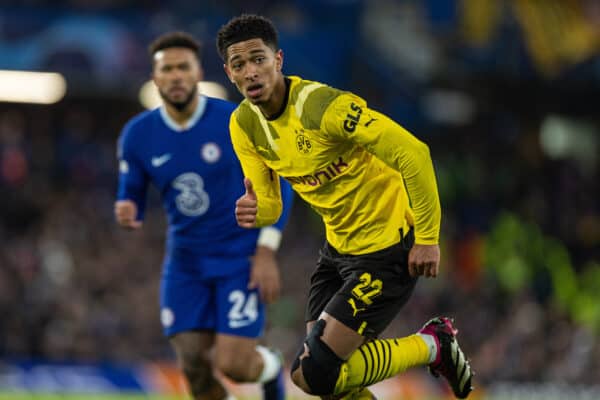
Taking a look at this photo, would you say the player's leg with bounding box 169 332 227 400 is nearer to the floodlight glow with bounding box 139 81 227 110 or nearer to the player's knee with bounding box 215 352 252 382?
the player's knee with bounding box 215 352 252 382

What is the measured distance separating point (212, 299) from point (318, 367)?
2.02 meters

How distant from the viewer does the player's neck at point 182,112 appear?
7883 mm

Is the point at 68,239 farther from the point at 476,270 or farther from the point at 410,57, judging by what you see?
the point at 410,57

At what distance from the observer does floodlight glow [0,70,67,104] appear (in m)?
17.8


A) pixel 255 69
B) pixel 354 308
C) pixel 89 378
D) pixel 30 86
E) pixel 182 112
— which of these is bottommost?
pixel 89 378

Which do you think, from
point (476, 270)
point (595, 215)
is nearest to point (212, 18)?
point (476, 270)

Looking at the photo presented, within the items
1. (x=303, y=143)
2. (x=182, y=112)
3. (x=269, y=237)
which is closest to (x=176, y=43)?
(x=182, y=112)

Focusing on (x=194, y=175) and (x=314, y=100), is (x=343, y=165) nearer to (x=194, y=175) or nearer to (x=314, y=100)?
(x=314, y=100)

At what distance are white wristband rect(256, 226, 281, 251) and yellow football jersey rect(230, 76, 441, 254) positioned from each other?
1187mm

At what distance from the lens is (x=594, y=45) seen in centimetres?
1959

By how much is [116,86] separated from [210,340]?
1225 cm

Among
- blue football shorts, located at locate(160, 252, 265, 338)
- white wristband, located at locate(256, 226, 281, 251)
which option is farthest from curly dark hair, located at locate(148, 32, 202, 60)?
blue football shorts, located at locate(160, 252, 265, 338)

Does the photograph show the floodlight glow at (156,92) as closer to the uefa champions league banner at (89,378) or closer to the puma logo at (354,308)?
the uefa champions league banner at (89,378)

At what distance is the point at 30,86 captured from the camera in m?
18.2
